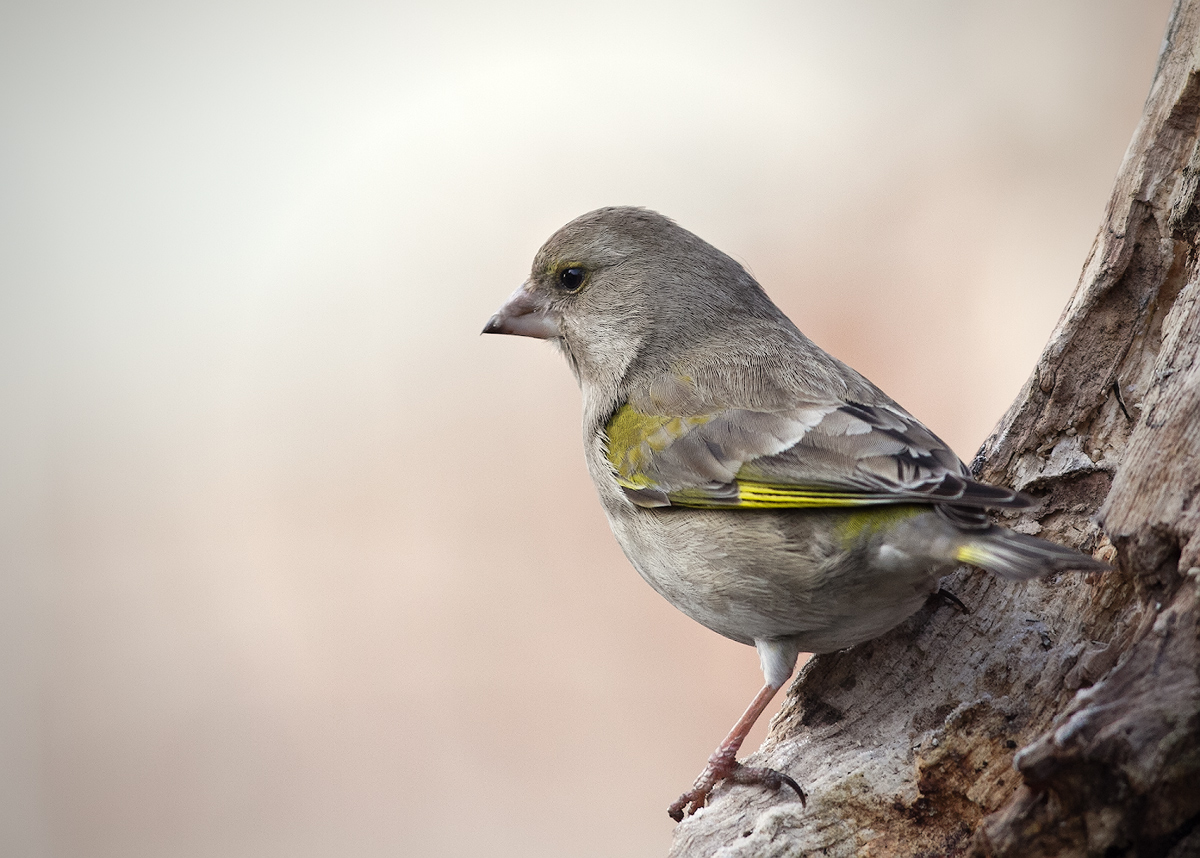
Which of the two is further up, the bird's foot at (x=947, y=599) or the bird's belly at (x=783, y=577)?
the bird's belly at (x=783, y=577)

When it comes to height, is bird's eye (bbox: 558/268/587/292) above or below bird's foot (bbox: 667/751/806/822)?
above

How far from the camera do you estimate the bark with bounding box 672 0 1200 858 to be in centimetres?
165

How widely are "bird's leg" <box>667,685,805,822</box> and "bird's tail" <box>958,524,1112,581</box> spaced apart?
0.77 m

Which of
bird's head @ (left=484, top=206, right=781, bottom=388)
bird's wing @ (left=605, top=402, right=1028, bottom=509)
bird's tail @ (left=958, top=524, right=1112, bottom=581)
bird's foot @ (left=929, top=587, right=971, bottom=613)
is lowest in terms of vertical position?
bird's foot @ (left=929, top=587, right=971, bottom=613)

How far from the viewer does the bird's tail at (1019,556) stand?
1.95 metres

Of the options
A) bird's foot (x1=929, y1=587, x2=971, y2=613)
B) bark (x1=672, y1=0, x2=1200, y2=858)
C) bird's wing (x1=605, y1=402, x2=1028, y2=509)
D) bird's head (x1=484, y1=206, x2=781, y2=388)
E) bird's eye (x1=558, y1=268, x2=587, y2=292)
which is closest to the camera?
bark (x1=672, y1=0, x2=1200, y2=858)

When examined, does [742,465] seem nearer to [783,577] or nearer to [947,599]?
[783,577]

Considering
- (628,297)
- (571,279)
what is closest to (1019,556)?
(628,297)

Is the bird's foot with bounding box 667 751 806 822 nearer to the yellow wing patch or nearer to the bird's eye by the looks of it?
the yellow wing patch

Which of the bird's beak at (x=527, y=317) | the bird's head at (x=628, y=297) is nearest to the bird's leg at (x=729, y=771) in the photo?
the bird's head at (x=628, y=297)

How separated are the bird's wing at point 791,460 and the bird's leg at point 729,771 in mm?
581

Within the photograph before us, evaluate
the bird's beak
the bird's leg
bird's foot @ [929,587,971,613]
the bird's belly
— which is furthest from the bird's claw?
the bird's beak

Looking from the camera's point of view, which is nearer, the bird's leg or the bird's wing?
the bird's wing

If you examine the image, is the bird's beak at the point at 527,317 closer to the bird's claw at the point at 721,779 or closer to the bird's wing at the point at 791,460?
the bird's wing at the point at 791,460
